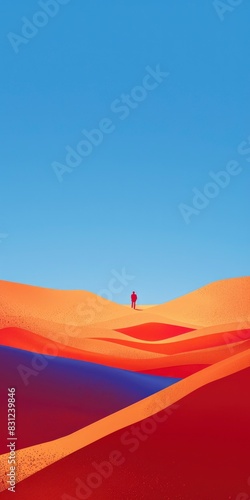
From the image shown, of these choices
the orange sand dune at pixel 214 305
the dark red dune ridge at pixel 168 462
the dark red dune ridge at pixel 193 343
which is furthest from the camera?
the orange sand dune at pixel 214 305

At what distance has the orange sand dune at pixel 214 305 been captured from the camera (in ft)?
102

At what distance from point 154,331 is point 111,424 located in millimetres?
17653

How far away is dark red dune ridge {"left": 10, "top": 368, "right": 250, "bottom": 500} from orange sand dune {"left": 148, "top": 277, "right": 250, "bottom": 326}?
21555 millimetres

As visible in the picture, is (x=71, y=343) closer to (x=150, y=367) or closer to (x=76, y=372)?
(x=150, y=367)

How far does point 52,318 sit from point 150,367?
13.8 metres

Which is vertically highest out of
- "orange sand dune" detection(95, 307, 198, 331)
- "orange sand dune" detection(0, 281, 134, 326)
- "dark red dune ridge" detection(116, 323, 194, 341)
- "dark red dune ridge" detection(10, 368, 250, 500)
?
"orange sand dune" detection(0, 281, 134, 326)

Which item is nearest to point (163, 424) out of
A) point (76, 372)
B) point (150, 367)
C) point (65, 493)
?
point (65, 493)

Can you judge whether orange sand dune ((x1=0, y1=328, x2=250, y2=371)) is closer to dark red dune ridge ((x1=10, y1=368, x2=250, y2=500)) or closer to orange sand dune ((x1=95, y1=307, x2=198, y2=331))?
dark red dune ridge ((x1=10, y1=368, x2=250, y2=500))

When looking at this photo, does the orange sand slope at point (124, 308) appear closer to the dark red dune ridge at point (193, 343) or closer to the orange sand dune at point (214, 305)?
the orange sand dune at point (214, 305)

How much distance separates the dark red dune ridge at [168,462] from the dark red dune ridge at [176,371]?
6.77 meters

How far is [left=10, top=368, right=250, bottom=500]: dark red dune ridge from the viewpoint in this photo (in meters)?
7.11

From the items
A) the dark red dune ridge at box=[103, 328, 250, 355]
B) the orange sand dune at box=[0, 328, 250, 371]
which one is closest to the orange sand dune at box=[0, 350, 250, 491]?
the orange sand dune at box=[0, 328, 250, 371]

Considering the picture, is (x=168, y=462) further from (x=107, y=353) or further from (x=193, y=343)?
(x=193, y=343)

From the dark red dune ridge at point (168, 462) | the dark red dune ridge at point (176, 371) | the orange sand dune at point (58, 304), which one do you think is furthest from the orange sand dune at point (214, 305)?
the dark red dune ridge at point (168, 462)
